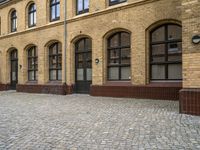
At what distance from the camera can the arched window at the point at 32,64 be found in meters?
21.9

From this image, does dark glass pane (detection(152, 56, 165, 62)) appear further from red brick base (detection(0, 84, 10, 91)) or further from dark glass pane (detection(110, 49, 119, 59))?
red brick base (detection(0, 84, 10, 91))

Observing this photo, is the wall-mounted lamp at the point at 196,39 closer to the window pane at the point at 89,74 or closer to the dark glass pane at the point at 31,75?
the window pane at the point at 89,74

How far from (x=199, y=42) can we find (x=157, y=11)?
520cm

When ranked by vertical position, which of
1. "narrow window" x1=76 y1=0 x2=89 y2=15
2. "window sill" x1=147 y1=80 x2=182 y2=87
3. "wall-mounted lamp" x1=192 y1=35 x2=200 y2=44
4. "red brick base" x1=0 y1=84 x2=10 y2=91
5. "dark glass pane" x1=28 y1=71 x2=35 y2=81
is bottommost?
"red brick base" x1=0 y1=84 x2=10 y2=91

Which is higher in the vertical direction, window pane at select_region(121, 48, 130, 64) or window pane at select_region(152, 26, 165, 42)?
window pane at select_region(152, 26, 165, 42)

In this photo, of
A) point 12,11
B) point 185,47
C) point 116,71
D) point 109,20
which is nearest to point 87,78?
point 116,71

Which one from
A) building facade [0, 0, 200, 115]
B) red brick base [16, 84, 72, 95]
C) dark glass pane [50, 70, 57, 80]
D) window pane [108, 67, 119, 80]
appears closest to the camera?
building facade [0, 0, 200, 115]

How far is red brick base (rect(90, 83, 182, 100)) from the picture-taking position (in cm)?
1307

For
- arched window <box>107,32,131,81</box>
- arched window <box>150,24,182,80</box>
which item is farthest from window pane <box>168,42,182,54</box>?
arched window <box>107,32,131,81</box>

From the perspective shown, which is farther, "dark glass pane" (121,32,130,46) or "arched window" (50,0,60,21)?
"arched window" (50,0,60,21)

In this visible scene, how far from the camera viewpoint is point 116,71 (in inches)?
623

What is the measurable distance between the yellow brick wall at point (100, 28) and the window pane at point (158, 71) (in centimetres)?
35

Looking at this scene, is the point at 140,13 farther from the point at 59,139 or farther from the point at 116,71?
the point at 59,139

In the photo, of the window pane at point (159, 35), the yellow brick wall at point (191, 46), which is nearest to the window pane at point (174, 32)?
the window pane at point (159, 35)
